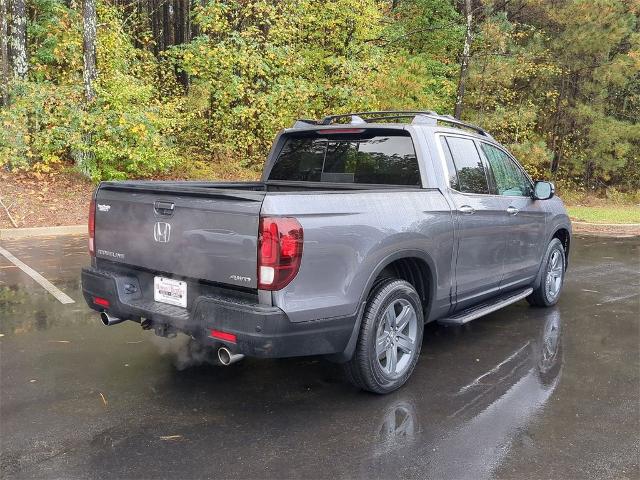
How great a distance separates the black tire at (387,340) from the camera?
3.77m

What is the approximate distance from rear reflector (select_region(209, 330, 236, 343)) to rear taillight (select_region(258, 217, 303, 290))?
344mm

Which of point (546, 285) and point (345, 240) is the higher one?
point (345, 240)

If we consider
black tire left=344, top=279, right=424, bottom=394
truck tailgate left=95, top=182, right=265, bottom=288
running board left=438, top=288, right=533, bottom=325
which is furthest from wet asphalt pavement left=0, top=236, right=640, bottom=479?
truck tailgate left=95, top=182, right=265, bottom=288

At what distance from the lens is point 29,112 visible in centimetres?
1459

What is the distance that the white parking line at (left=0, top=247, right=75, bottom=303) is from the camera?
6470 mm

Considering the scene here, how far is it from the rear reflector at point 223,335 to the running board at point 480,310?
2048 millimetres

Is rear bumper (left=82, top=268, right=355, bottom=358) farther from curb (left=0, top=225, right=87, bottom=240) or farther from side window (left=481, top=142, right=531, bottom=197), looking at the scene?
curb (left=0, top=225, right=87, bottom=240)

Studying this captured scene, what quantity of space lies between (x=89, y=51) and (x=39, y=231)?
6.03 m

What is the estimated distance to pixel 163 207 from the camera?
12.1ft

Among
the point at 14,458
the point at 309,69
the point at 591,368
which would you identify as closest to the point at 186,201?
the point at 14,458

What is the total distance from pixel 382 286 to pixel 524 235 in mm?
2446

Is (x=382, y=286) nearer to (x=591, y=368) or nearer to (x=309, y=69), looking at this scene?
(x=591, y=368)

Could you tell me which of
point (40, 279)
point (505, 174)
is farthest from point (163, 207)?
point (40, 279)

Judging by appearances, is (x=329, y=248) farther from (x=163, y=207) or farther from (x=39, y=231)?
(x=39, y=231)
